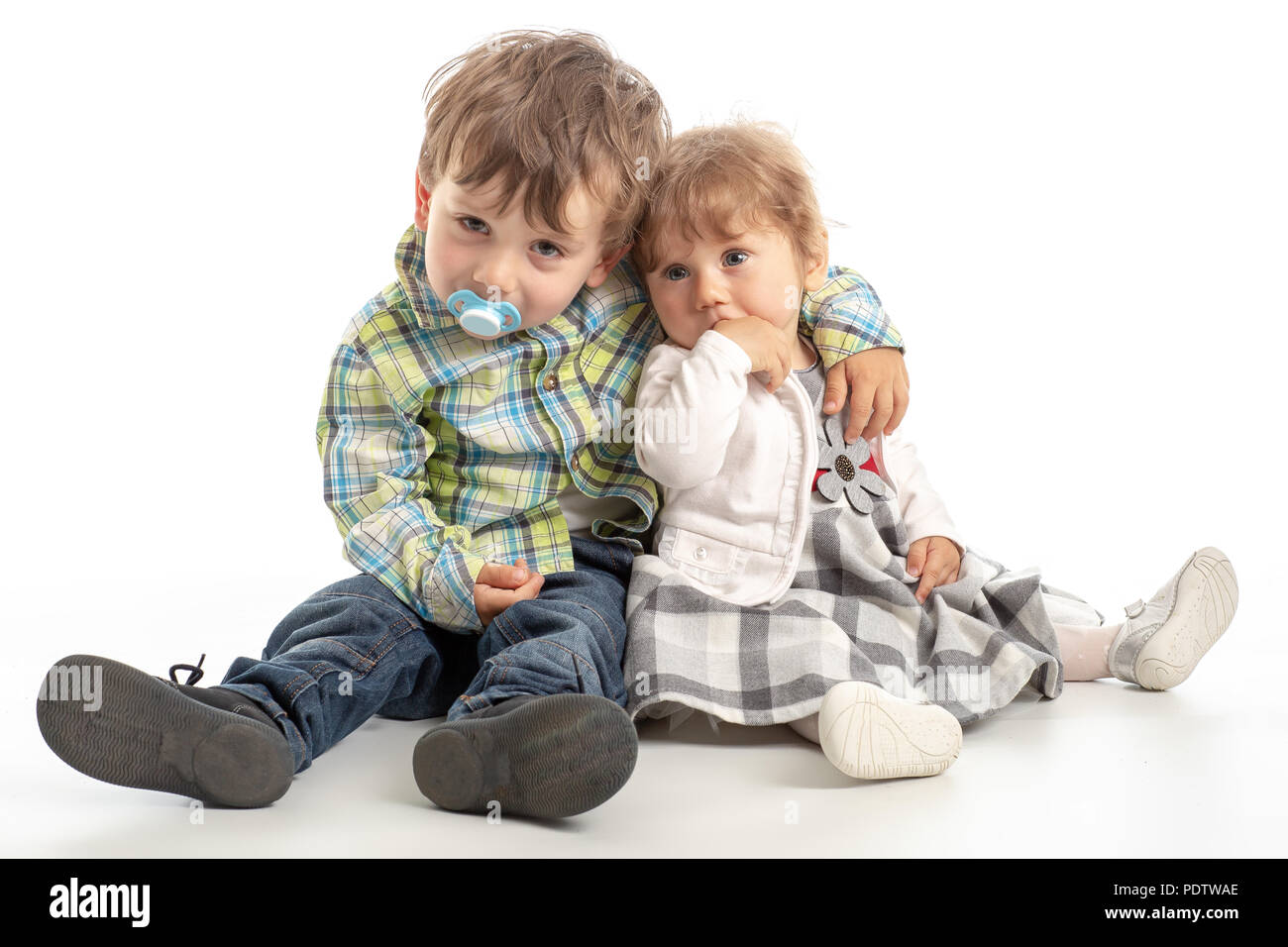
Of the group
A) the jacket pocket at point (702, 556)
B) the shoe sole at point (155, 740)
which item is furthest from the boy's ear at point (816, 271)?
the shoe sole at point (155, 740)

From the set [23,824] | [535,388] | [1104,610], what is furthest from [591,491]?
[1104,610]

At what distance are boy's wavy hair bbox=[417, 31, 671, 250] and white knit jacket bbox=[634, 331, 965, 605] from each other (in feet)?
0.72

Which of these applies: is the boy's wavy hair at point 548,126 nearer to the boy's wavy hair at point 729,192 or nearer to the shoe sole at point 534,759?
the boy's wavy hair at point 729,192

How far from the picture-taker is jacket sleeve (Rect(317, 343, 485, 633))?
1.61 m

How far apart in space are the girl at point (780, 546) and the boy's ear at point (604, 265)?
0.03 meters

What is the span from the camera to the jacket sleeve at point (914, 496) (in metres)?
1.78

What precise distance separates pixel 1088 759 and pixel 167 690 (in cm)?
101

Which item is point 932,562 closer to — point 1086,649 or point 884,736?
point 1086,649

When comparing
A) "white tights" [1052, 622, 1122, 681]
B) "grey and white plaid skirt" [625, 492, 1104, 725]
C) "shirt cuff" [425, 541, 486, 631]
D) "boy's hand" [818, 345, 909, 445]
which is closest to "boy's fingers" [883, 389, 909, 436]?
"boy's hand" [818, 345, 909, 445]

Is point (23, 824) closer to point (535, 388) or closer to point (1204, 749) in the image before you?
point (535, 388)

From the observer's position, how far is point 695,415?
1.56 m

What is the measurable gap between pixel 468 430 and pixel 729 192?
464 millimetres

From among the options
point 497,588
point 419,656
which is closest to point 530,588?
point 497,588

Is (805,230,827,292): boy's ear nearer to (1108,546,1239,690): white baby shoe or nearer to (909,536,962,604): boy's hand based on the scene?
(909,536,962,604): boy's hand
